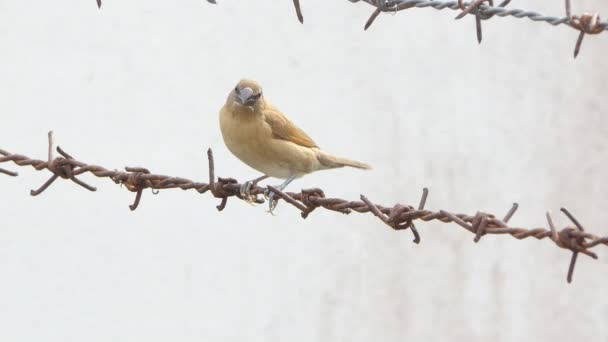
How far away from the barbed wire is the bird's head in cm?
78

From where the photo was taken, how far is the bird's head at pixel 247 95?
4320mm

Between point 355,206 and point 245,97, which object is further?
point 245,97

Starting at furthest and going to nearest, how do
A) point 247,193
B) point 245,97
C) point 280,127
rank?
point 280,127 → point 245,97 → point 247,193

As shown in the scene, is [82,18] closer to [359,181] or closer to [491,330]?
[359,181]

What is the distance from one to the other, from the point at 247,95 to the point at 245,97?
0.02 m

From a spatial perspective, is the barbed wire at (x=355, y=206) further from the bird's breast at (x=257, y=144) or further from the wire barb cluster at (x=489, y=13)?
the bird's breast at (x=257, y=144)

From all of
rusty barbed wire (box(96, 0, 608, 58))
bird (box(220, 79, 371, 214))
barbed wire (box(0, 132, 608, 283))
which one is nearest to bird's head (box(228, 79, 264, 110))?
bird (box(220, 79, 371, 214))

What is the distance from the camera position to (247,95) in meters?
4.32

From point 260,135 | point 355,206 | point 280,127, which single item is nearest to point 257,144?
point 260,135

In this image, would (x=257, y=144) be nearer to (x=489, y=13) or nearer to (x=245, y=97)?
(x=245, y=97)

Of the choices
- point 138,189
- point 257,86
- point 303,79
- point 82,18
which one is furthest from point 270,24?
point 138,189

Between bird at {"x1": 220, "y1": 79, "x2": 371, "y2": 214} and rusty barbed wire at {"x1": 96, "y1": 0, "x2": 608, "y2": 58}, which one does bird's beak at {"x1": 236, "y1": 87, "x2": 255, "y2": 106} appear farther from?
rusty barbed wire at {"x1": 96, "y1": 0, "x2": 608, "y2": 58}

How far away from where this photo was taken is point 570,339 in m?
7.59

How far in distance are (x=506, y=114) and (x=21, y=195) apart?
9.04ft
